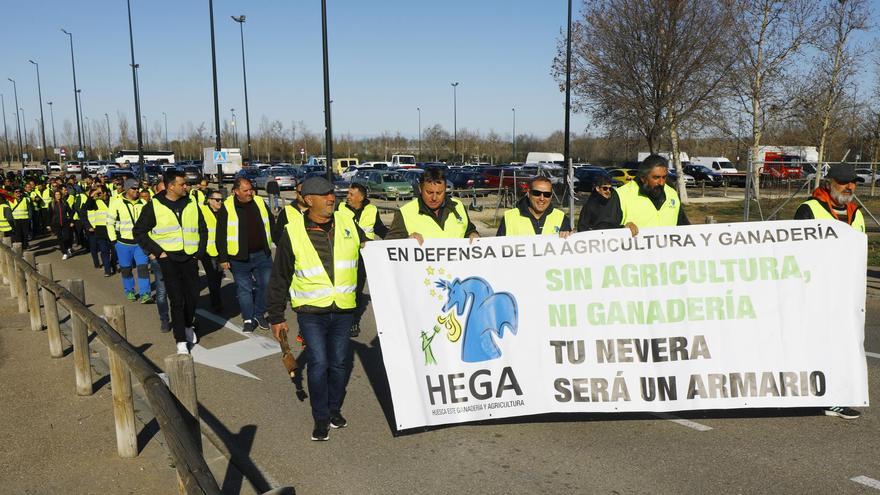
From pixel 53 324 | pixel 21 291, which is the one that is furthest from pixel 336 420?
pixel 21 291

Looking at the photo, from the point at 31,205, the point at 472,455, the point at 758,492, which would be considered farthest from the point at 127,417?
the point at 31,205

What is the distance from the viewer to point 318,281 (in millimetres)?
5188

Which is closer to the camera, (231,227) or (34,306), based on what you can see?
(231,227)

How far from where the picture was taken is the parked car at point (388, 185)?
3356cm

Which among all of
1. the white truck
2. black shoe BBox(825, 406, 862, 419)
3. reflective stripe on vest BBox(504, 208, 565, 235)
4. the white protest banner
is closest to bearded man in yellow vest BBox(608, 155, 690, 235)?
reflective stripe on vest BBox(504, 208, 565, 235)

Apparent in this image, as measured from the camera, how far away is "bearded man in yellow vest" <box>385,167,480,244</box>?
6051mm

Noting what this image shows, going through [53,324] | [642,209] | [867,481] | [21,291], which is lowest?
[867,481]

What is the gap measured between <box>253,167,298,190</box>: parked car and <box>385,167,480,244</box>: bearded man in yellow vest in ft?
125

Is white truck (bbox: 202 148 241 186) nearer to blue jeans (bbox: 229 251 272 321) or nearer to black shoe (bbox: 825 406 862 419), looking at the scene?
→ blue jeans (bbox: 229 251 272 321)

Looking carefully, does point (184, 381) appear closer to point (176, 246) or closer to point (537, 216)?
point (537, 216)

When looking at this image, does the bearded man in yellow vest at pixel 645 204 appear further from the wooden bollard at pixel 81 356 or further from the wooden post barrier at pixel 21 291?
the wooden post barrier at pixel 21 291

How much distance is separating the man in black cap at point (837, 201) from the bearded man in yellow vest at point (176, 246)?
6.32 meters

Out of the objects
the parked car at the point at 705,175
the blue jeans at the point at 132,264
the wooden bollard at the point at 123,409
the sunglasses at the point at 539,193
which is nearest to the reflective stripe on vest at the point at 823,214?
the sunglasses at the point at 539,193

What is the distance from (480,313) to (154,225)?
4674 mm
